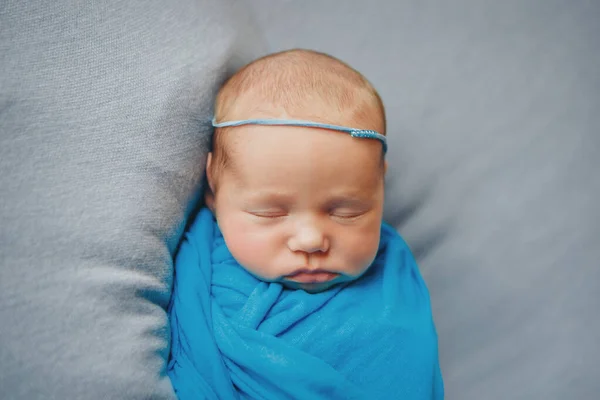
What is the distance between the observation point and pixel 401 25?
1291 mm

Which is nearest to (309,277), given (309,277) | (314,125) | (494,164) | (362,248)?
(309,277)

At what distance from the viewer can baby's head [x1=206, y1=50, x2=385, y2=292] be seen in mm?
851

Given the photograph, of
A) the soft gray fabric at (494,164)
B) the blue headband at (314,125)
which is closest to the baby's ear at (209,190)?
the blue headband at (314,125)

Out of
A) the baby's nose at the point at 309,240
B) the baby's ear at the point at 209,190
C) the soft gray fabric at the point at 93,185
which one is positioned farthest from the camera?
the baby's ear at the point at 209,190

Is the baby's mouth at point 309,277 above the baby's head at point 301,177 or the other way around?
the other way around

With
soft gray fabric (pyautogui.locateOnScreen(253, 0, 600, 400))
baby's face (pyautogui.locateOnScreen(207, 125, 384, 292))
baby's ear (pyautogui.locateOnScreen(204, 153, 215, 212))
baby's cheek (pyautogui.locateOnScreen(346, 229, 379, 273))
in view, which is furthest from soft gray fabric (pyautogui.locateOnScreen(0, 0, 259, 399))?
soft gray fabric (pyautogui.locateOnScreen(253, 0, 600, 400))

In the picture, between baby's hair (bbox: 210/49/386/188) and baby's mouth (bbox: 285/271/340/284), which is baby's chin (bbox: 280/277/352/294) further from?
baby's hair (bbox: 210/49/386/188)

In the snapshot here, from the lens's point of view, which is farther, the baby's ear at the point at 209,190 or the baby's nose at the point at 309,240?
the baby's ear at the point at 209,190

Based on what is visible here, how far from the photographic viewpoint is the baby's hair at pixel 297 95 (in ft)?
2.87

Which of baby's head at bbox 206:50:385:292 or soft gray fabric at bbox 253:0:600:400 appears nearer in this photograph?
baby's head at bbox 206:50:385:292

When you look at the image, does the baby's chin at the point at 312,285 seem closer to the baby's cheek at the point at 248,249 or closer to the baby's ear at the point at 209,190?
the baby's cheek at the point at 248,249

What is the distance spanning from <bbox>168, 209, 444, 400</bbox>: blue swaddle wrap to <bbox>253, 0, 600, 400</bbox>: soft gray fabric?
19 centimetres

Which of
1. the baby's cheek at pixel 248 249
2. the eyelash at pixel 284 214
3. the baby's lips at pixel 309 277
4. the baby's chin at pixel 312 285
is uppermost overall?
the eyelash at pixel 284 214

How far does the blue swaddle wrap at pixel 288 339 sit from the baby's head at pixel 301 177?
57mm
